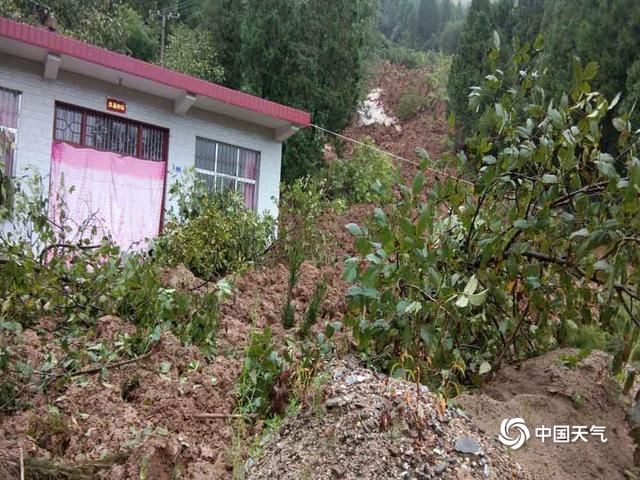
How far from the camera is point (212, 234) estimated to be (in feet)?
25.7

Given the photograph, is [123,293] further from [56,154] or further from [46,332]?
[56,154]

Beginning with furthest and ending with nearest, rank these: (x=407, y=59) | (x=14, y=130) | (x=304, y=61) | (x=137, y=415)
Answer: (x=407, y=59) → (x=304, y=61) → (x=14, y=130) → (x=137, y=415)

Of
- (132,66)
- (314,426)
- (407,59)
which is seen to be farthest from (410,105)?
(314,426)

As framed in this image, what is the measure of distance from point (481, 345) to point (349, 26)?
12345 mm

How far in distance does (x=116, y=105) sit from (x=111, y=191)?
47.4 inches

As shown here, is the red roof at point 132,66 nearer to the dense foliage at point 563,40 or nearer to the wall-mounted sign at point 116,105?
the wall-mounted sign at point 116,105

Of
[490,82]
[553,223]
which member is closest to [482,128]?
[490,82]

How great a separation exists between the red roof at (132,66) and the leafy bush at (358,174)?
354 centimetres

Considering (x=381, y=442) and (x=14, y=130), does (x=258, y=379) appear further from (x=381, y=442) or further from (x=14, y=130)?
(x=14, y=130)

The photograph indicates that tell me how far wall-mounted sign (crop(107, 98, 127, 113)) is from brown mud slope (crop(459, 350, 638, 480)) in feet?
21.7

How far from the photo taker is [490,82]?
3357mm

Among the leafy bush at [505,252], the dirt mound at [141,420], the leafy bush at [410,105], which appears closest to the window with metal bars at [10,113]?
the dirt mound at [141,420]

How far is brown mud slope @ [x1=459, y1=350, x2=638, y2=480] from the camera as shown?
271 centimetres

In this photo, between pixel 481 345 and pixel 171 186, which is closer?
pixel 481 345
